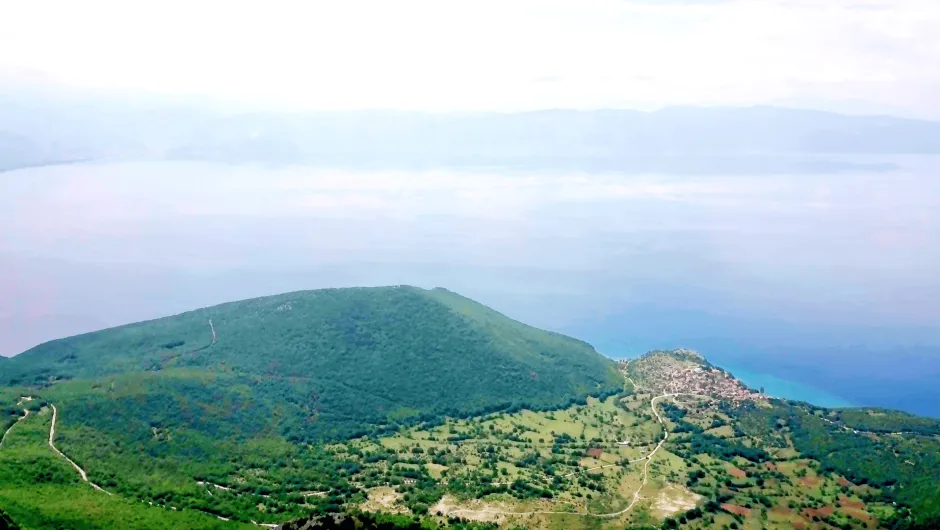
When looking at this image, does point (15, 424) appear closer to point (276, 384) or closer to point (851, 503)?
point (276, 384)

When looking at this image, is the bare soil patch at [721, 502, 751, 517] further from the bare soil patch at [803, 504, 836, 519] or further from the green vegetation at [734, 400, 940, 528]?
the green vegetation at [734, 400, 940, 528]

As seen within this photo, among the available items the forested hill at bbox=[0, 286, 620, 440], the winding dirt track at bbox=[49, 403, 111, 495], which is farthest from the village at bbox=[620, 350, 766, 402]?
the winding dirt track at bbox=[49, 403, 111, 495]

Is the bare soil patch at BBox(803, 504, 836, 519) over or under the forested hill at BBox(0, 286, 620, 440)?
under

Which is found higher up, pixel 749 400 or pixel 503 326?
pixel 503 326

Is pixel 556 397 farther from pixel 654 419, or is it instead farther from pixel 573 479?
pixel 573 479

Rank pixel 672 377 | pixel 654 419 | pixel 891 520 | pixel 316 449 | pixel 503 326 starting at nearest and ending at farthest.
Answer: pixel 891 520 → pixel 316 449 → pixel 654 419 → pixel 672 377 → pixel 503 326

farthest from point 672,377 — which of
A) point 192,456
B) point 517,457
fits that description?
point 192,456

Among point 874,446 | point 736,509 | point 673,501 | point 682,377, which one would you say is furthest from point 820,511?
point 682,377

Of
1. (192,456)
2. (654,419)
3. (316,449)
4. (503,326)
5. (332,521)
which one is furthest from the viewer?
(503,326)

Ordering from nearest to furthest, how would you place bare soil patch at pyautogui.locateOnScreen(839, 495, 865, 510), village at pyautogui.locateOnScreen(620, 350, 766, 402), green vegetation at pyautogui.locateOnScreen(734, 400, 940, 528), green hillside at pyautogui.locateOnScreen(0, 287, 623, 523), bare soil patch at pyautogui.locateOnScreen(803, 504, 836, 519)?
1. bare soil patch at pyautogui.locateOnScreen(803, 504, 836, 519)
2. green vegetation at pyautogui.locateOnScreen(734, 400, 940, 528)
3. bare soil patch at pyautogui.locateOnScreen(839, 495, 865, 510)
4. green hillside at pyautogui.locateOnScreen(0, 287, 623, 523)
5. village at pyautogui.locateOnScreen(620, 350, 766, 402)
